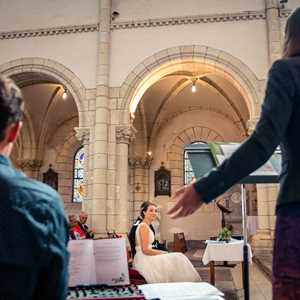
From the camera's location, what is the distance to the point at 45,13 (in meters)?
9.84

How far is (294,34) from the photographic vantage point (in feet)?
3.77

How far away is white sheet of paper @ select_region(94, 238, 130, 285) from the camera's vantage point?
1.90 metres

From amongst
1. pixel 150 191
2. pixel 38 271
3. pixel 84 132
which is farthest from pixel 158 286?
pixel 150 191

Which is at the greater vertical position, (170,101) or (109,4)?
(109,4)

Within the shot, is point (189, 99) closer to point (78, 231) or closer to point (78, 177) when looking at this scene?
point (78, 177)

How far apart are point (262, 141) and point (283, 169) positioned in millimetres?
135

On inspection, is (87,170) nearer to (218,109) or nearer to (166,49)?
(166,49)

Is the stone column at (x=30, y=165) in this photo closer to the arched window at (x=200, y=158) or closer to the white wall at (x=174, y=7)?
the white wall at (x=174, y=7)

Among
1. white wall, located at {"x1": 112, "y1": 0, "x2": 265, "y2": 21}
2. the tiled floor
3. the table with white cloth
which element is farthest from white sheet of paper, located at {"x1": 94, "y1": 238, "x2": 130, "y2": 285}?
white wall, located at {"x1": 112, "y1": 0, "x2": 265, "y2": 21}

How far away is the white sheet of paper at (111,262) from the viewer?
1.90 m

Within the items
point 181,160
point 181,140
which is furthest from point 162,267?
point 181,140

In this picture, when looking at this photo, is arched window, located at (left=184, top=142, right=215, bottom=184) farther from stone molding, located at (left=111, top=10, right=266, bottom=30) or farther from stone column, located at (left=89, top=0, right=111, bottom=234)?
stone molding, located at (left=111, top=10, right=266, bottom=30)

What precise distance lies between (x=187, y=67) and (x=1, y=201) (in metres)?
9.07

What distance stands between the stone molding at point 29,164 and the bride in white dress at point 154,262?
10331 mm
